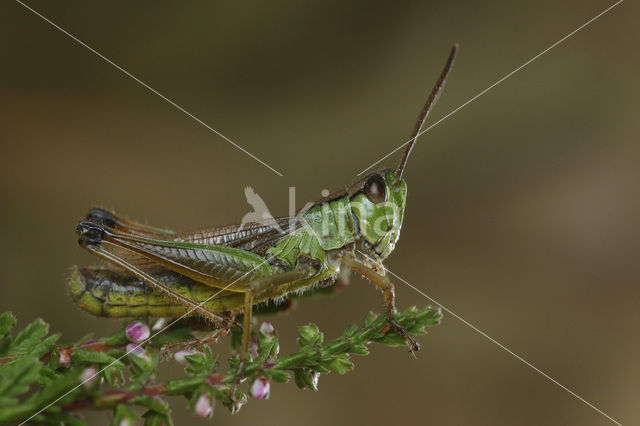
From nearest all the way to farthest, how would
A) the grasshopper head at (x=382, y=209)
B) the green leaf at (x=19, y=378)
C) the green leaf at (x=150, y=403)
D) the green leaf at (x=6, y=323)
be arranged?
the green leaf at (x=19, y=378), the green leaf at (x=150, y=403), the green leaf at (x=6, y=323), the grasshopper head at (x=382, y=209)

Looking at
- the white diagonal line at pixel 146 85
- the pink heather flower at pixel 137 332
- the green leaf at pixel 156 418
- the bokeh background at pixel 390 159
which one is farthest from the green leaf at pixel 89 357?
the bokeh background at pixel 390 159

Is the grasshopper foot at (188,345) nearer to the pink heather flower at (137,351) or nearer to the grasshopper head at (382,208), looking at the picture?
the pink heather flower at (137,351)

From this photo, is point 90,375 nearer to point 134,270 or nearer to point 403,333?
point 134,270

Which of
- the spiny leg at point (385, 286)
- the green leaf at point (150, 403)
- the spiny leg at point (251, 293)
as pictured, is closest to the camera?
the green leaf at point (150, 403)

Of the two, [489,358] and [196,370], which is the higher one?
[196,370]

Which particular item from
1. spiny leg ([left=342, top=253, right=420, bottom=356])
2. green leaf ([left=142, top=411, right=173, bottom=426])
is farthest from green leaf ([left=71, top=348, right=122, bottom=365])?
spiny leg ([left=342, top=253, right=420, bottom=356])

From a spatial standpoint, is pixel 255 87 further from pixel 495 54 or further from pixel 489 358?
pixel 489 358

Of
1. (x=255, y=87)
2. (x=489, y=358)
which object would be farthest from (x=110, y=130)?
(x=489, y=358)

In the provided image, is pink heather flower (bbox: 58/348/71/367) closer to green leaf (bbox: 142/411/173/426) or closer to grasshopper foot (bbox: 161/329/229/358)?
grasshopper foot (bbox: 161/329/229/358)
